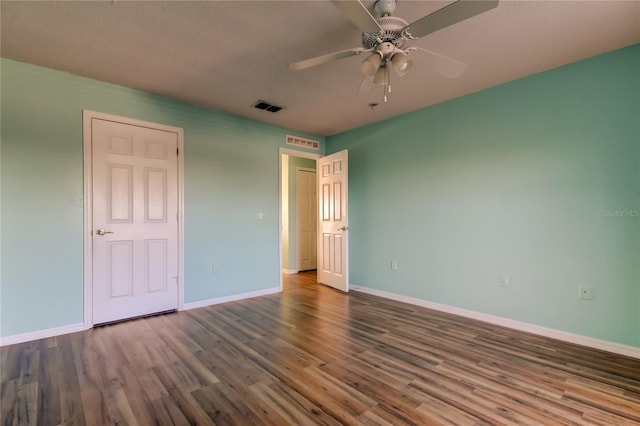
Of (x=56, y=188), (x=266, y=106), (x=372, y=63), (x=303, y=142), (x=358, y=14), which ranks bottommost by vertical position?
(x=56, y=188)

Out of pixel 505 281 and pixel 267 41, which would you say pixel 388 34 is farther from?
pixel 505 281

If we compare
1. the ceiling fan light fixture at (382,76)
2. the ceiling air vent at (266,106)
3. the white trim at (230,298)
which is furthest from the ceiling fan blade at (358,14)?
the white trim at (230,298)

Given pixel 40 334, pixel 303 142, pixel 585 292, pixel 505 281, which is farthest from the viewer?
pixel 303 142

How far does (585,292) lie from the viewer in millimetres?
2646

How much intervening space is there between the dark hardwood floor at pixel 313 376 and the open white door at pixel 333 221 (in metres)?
1.46

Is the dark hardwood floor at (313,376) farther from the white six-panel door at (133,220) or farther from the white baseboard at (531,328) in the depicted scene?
the white six-panel door at (133,220)

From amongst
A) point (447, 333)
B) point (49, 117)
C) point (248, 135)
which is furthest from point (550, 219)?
point (49, 117)

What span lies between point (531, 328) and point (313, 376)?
7.41ft

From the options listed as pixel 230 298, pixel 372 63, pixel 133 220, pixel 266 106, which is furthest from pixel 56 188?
pixel 372 63

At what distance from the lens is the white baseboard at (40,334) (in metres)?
2.64

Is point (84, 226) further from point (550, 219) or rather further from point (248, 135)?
point (550, 219)

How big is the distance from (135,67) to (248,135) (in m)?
1.65

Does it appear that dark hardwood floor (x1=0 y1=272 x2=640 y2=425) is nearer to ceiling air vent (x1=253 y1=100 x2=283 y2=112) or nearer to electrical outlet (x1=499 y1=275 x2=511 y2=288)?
electrical outlet (x1=499 y1=275 x2=511 y2=288)

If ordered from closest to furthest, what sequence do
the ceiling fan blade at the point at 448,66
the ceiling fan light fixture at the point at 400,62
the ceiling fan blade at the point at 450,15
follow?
the ceiling fan blade at the point at 450,15
the ceiling fan light fixture at the point at 400,62
the ceiling fan blade at the point at 448,66
